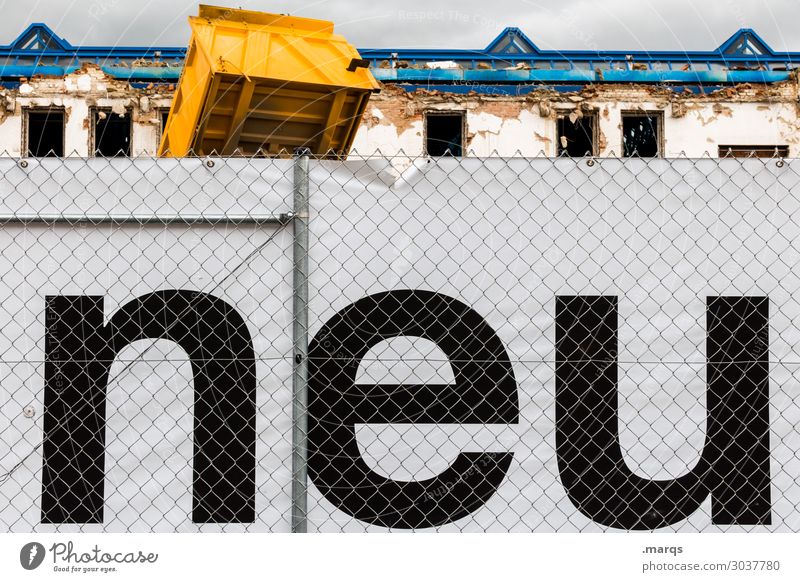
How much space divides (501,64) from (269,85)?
49.1 feet

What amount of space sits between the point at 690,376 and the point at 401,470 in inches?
43.9

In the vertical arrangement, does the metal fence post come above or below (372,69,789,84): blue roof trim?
below

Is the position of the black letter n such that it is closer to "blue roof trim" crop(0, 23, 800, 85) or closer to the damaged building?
the damaged building

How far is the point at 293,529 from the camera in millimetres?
2941

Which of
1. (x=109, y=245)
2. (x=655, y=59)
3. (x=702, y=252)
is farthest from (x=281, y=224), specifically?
(x=655, y=59)

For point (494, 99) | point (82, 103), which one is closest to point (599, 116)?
point (494, 99)

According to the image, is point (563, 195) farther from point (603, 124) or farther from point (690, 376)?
point (603, 124)

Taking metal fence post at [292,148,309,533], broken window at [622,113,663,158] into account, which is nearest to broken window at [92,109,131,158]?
broken window at [622,113,663,158]

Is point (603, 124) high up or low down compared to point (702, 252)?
up

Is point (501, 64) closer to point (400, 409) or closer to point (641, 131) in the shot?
point (641, 131)

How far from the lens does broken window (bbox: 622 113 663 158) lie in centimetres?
2006

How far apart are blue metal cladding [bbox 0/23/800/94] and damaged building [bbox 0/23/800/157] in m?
0.03

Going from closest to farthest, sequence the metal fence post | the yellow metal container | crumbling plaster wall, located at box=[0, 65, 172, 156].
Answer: the metal fence post → the yellow metal container → crumbling plaster wall, located at box=[0, 65, 172, 156]

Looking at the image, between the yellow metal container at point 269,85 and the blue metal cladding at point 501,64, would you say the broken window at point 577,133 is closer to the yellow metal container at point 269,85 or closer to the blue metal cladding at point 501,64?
the blue metal cladding at point 501,64
